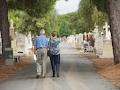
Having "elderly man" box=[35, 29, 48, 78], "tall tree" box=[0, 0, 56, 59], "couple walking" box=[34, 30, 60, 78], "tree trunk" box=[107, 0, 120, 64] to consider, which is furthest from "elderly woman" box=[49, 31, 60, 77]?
"tall tree" box=[0, 0, 56, 59]

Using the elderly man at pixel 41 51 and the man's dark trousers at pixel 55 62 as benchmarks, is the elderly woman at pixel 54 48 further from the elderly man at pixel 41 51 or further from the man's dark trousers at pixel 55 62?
the elderly man at pixel 41 51

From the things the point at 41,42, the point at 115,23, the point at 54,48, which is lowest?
the point at 54,48

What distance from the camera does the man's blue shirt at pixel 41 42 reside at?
1889 centimetres

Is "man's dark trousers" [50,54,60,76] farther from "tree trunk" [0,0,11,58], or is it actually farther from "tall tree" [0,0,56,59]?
"tree trunk" [0,0,11,58]

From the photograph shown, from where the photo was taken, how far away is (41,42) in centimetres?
1894

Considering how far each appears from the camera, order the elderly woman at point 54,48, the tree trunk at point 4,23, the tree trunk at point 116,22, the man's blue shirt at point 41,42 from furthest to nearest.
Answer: the tree trunk at point 4,23, the tree trunk at point 116,22, the elderly woman at point 54,48, the man's blue shirt at point 41,42

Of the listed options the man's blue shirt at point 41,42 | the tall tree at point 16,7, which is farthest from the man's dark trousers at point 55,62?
the tall tree at point 16,7

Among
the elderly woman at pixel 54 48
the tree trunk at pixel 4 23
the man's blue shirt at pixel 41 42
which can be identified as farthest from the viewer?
the tree trunk at pixel 4 23

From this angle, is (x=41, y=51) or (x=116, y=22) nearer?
(x=41, y=51)

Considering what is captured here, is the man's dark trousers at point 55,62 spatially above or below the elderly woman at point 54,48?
below

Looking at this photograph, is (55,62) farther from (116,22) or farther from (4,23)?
(4,23)

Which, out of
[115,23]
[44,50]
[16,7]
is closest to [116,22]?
[115,23]

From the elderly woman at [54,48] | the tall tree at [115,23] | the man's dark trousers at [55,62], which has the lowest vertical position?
the man's dark trousers at [55,62]

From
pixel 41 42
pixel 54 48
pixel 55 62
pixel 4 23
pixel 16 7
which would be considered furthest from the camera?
pixel 16 7
